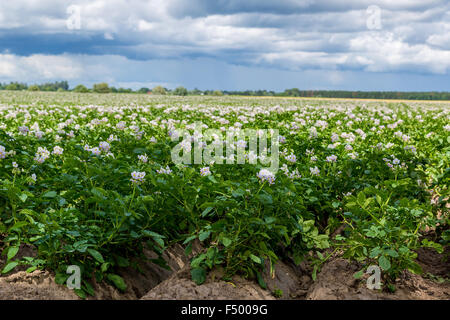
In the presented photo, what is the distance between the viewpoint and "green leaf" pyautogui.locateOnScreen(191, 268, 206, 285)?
320 centimetres

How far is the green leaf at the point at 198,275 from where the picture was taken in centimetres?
320

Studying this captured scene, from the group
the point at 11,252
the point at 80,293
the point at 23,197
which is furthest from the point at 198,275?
the point at 23,197

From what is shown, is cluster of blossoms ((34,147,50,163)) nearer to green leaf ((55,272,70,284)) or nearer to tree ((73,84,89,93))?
green leaf ((55,272,70,284))

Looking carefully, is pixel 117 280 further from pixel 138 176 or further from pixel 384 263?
pixel 384 263

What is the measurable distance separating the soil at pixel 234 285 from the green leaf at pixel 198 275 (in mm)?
39

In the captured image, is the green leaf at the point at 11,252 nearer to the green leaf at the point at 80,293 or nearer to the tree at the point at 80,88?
the green leaf at the point at 80,293

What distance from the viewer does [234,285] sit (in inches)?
128

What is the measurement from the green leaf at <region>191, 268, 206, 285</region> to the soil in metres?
0.04

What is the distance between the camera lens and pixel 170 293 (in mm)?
3062

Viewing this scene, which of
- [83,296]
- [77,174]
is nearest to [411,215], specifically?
[83,296]

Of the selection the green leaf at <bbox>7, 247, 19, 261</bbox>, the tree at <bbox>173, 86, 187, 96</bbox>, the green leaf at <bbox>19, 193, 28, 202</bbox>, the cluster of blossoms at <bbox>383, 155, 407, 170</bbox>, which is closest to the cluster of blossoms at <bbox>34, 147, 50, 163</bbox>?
the green leaf at <bbox>19, 193, 28, 202</bbox>

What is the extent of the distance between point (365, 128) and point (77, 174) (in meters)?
8.80

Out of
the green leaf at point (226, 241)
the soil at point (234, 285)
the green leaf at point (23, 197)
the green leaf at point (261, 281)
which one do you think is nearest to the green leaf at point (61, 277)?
the soil at point (234, 285)
